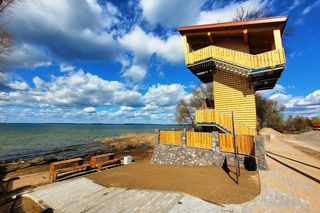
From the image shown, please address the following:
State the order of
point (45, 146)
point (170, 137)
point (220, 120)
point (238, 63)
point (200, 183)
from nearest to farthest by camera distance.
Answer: point (200, 183) < point (238, 63) < point (220, 120) < point (170, 137) < point (45, 146)

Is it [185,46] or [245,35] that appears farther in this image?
[185,46]

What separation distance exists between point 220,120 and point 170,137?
13.8 ft

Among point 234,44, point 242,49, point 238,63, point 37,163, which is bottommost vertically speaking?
point 37,163

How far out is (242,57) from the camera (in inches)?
544

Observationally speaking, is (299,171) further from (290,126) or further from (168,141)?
(290,126)

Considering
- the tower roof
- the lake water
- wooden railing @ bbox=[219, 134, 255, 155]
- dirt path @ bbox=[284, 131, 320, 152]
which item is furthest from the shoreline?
dirt path @ bbox=[284, 131, 320, 152]

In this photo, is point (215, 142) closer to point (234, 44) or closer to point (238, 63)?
point (238, 63)

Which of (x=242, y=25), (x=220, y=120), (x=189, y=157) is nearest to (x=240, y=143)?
(x=220, y=120)

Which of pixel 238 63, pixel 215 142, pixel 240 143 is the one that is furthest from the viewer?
pixel 238 63

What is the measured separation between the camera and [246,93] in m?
15.3

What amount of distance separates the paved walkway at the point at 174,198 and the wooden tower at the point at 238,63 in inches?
214

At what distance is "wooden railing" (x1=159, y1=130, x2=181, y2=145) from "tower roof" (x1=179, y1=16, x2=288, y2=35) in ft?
29.4

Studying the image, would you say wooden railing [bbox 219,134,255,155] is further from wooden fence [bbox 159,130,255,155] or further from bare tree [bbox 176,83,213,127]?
bare tree [bbox 176,83,213,127]

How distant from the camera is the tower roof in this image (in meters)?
13.0
